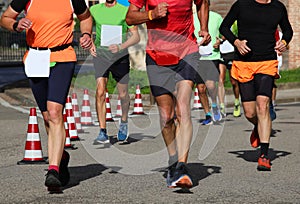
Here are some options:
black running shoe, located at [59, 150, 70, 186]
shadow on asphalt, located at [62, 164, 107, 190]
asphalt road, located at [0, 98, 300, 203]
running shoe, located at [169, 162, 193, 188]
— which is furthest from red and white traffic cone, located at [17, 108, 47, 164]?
running shoe, located at [169, 162, 193, 188]

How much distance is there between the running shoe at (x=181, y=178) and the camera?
7434mm

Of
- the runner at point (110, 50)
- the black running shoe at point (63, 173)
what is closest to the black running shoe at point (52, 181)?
the black running shoe at point (63, 173)

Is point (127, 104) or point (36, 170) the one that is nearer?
point (36, 170)

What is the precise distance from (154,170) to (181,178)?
5.22 feet

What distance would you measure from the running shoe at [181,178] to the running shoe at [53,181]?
993mm

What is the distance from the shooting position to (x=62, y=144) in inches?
304

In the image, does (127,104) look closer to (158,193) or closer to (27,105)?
(158,193)

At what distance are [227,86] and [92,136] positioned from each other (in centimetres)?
913

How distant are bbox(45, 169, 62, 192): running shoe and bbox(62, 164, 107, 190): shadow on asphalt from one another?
1.47 ft

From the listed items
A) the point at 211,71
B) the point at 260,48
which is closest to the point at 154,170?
the point at 260,48

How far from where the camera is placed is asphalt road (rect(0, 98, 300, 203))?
7.37 metres

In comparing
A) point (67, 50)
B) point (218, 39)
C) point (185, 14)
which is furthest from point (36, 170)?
point (218, 39)

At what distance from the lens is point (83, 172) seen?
29.3 feet

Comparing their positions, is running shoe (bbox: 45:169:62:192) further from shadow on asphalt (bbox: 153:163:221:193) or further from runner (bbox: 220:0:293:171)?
runner (bbox: 220:0:293:171)
